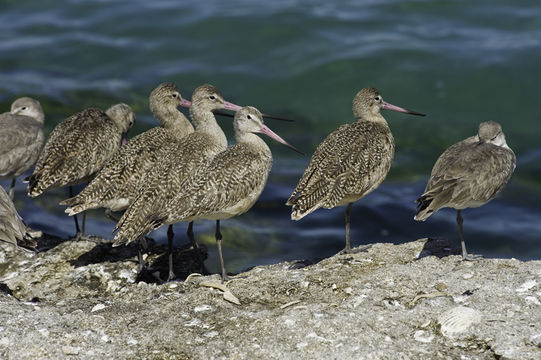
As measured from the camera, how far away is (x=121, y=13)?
76.6ft

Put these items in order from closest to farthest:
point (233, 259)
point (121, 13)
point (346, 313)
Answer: point (346, 313) → point (233, 259) → point (121, 13)

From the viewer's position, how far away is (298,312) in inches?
251

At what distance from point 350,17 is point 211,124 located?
13.7 metres

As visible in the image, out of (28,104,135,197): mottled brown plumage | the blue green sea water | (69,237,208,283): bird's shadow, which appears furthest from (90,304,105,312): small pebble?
the blue green sea water

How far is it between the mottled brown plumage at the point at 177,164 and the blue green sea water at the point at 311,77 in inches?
128

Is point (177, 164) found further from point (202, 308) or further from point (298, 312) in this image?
point (298, 312)

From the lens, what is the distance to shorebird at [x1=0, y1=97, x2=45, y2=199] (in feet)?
30.9

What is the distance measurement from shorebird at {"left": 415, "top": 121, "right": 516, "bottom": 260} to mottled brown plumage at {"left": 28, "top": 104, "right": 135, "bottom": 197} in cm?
365

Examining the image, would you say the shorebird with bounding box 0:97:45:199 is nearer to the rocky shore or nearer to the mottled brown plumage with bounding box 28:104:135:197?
the mottled brown plumage with bounding box 28:104:135:197

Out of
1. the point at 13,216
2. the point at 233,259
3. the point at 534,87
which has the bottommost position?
the point at 233,259

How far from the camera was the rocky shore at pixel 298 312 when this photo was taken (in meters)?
5.91

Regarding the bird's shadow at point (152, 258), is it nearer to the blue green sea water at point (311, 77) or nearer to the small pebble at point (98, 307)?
the small pebble at point (98, 307)

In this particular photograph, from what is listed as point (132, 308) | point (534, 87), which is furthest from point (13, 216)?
point (534, 87)

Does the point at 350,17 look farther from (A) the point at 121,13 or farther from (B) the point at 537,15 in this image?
(A) the point at 121,13
